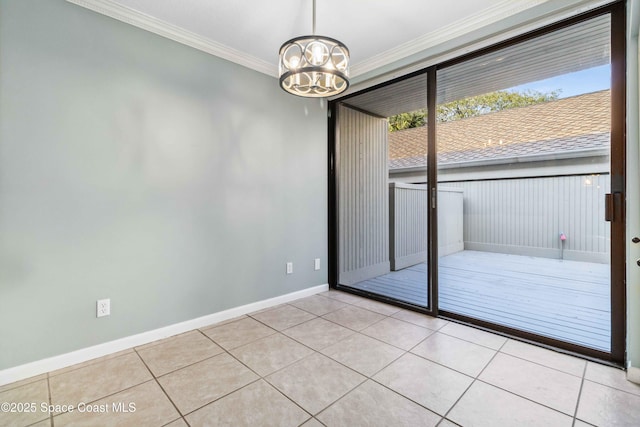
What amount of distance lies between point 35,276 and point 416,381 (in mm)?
2564

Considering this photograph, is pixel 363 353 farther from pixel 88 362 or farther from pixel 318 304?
pixel 88 362

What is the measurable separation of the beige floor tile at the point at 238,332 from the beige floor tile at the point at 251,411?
641 mm

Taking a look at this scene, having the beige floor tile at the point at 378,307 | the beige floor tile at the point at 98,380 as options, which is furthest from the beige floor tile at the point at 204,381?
the beige floor tile at the point at 378,307

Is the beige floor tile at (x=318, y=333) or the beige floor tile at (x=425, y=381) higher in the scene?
the beige floor tile at (x=318, y=333)

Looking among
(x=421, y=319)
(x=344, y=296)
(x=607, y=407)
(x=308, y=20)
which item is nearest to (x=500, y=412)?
(x=607, y=407)

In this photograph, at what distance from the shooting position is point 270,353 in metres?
2.18

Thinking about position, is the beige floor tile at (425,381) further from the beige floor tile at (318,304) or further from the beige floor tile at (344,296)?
the beige floor tile at (344,296)

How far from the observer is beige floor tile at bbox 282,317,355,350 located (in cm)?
235

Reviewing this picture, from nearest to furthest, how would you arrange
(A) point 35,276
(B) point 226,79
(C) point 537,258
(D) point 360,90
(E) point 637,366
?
(E) point 637,366
(A) point 35,276
(C) point 537,258
(B) point 226,79
(D) point 360,90

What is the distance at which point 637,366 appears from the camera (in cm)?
177

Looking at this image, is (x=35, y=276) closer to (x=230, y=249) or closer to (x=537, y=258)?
(x=230, y=249)

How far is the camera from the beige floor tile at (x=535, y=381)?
5.32 ft

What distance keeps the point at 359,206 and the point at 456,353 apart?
211 cm

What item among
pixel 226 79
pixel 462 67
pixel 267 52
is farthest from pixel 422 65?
pixel 226 79
